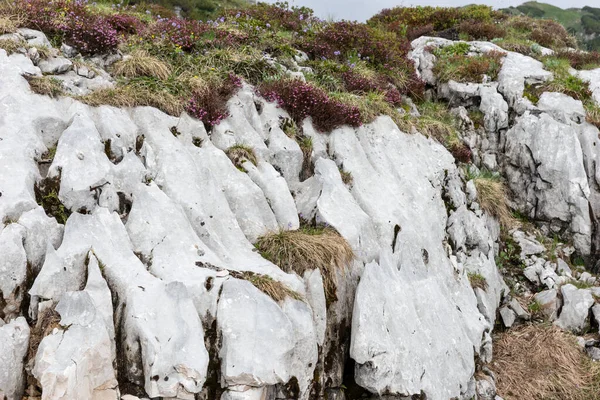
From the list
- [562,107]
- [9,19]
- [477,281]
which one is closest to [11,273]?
[9,19]

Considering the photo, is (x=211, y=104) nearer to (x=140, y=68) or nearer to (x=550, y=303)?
(x=140, y=68)

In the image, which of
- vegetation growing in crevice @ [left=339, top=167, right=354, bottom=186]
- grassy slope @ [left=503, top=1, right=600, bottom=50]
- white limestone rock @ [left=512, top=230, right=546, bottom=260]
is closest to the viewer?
vegetation growing in crevice @ [left=339, top=167, right=354, bottom=186]

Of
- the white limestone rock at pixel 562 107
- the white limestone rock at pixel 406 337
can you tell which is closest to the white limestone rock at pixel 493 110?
the white limestone rock at pixel 562 107

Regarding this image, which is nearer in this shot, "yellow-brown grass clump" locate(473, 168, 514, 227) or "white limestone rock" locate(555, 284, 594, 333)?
"white limestone rock" locate(555, 284, 594, 333)

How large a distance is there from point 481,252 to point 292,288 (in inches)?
273

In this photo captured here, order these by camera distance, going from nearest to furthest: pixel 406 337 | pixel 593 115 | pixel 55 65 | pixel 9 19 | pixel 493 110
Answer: pixel 406 337 → pixel 55 65 → pixel 9 19 → pixel 593 115 → pixel 493 110

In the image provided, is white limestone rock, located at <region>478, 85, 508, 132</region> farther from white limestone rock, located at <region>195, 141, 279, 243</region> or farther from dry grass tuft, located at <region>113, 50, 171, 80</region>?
dry grass tuft, located at <region>113, 50, 171, 80</region>

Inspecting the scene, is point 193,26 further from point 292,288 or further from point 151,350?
point 151,350

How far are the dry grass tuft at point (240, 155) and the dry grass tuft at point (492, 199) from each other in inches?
288

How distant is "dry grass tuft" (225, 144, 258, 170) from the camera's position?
10.2 m

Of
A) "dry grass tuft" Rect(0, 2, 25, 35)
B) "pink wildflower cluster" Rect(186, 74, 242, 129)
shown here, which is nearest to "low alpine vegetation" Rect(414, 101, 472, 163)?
"pink wildflower cluster" Rect(186, 74, 242, 129)

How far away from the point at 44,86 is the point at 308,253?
663 centimetres

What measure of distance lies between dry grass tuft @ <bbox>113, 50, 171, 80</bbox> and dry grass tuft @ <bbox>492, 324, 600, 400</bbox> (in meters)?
11.2

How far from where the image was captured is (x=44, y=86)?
9.33 m
